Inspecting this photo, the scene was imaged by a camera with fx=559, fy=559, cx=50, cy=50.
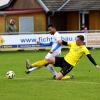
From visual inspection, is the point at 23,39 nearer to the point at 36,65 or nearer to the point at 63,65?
the point at 36,65

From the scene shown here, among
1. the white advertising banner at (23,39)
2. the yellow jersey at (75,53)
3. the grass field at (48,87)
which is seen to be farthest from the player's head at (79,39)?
the white advertising banner at (23,39)

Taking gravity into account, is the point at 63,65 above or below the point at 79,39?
below

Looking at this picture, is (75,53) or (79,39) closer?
(79,39)

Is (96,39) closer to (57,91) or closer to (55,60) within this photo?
(55,60)

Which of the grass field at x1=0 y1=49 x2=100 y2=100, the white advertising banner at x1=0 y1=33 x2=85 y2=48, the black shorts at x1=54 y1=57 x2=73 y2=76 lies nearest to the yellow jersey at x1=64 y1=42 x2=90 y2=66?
the black shorts at x1=54 y1=57 x2=73 y2=76

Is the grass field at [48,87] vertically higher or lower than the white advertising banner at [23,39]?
higher

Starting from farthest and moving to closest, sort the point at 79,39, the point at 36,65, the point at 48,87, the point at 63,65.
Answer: the point at 36,65 → the point at 63,65 → the point at 79,39 → the point at 48,87

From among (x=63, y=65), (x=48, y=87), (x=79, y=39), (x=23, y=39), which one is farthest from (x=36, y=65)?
(x=23, y=39)

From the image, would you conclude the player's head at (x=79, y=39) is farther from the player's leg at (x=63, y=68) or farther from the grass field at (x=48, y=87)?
the grass field at (x=48, y=87)

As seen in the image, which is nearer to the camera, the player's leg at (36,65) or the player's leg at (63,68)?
the player's leg at (63,68)

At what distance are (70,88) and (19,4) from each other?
33.8 m

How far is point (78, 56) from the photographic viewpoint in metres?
17.8

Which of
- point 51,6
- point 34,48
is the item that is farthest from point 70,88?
point 51,6

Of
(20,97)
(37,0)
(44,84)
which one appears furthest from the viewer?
(37,0)
